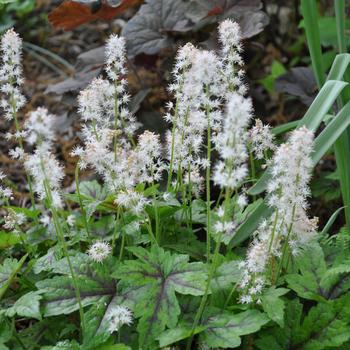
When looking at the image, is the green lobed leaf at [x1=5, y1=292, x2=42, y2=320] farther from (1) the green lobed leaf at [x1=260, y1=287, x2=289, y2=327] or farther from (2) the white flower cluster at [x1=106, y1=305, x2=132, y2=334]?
(1) the green lobed leaf at [x1=260, y1=287, x2=289, y2=327]

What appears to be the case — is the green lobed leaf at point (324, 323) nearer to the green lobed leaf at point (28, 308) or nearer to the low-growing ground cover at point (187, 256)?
the low-growing ground cover at point (187, 256)

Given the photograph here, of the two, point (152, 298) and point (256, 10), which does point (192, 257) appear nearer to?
point (152, 298)

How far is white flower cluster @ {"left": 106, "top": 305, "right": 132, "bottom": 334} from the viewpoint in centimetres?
181

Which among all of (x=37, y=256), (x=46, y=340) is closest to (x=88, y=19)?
(x=37, y=256)

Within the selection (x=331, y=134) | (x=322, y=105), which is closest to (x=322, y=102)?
(x=322, y=105)

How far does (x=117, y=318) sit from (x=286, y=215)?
2.00 feet

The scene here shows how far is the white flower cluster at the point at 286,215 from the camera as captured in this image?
169cm

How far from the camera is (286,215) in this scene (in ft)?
6.20

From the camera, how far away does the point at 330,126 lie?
7.64 feet

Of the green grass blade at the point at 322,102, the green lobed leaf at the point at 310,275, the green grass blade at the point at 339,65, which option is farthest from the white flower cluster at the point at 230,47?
the green lobed leaf at the point at 310,275

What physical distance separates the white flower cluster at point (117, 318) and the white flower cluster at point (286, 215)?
37 cm

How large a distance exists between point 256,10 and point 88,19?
0.98 meters

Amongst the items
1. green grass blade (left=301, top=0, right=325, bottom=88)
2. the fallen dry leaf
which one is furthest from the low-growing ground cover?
the fallen dry leaf

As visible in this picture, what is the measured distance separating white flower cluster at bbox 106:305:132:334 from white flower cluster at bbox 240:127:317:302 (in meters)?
0.37
